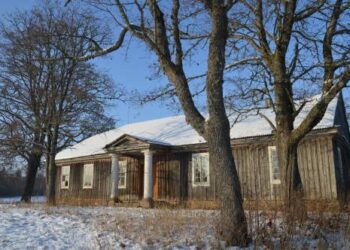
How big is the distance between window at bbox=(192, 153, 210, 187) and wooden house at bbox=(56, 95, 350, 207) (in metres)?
0.05

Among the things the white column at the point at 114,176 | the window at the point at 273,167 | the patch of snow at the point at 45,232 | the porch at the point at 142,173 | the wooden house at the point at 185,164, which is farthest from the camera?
the white column at the point at 114,176

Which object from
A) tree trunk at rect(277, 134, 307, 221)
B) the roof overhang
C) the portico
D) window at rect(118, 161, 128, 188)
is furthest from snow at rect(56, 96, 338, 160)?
tree trunk at rect(277, 134, 307, 221)

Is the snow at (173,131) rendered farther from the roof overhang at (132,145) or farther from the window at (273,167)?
the window at (273,167)

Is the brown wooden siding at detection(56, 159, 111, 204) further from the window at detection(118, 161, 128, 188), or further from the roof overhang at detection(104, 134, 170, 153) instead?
the roof overhang at detection(104, 134, 170, 153)

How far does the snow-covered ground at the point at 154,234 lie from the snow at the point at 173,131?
5380 mm

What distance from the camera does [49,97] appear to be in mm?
23297

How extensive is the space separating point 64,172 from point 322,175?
17363mm

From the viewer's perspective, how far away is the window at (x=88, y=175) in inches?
926

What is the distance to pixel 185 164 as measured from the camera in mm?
19078

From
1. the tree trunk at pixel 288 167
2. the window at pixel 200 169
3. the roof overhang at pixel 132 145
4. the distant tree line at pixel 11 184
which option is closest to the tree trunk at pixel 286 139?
the tree trunk at pixel 288 167

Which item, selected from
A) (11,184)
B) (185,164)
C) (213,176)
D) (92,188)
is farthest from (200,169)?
(11,184)

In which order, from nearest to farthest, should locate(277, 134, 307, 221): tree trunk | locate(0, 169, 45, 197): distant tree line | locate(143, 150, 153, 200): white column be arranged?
locate(277, 134, 307, 221): tree trunk < locate(143, 150, 153, 200): white column < locate(0, 169, 45, 197): distant tree line

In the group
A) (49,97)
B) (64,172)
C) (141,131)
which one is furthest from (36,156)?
(141,131)

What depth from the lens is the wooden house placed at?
1530 cm
